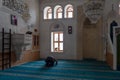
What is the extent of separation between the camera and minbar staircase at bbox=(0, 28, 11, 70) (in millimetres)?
6716

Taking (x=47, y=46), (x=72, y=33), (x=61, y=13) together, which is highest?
(x=61, y=13)

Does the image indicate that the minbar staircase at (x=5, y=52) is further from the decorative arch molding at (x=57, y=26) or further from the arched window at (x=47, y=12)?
the arched window at (x=47, y=12)

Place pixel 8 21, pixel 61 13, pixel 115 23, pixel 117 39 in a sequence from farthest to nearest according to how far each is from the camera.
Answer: pixel 61 13
pixel 115 23
pixel 8 21
pixel 117 39

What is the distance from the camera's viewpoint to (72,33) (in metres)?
10.4

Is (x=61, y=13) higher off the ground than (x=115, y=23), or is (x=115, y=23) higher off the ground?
(x=61, y=13)

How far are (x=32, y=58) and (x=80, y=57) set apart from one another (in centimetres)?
295

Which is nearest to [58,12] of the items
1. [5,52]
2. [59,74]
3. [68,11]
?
[68,11]

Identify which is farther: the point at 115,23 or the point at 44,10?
the point at 44,10

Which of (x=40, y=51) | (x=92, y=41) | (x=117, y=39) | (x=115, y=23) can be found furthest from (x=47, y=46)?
(x=117, y=39)

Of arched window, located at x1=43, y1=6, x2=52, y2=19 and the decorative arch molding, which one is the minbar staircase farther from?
arched window, located at x1=43, y1=6, x2=52, y2=19

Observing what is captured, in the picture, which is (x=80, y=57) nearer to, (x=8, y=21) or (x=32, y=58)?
(x=32, y=58)

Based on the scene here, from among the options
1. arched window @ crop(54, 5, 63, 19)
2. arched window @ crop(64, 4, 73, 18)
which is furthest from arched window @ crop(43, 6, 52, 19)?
arched window @ crop(64, 4, 73, 18)

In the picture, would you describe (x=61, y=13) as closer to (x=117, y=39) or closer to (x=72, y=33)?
(x=72, y=33)

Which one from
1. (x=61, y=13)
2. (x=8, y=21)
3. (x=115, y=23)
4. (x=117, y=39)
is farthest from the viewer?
(x=61, y=13)
